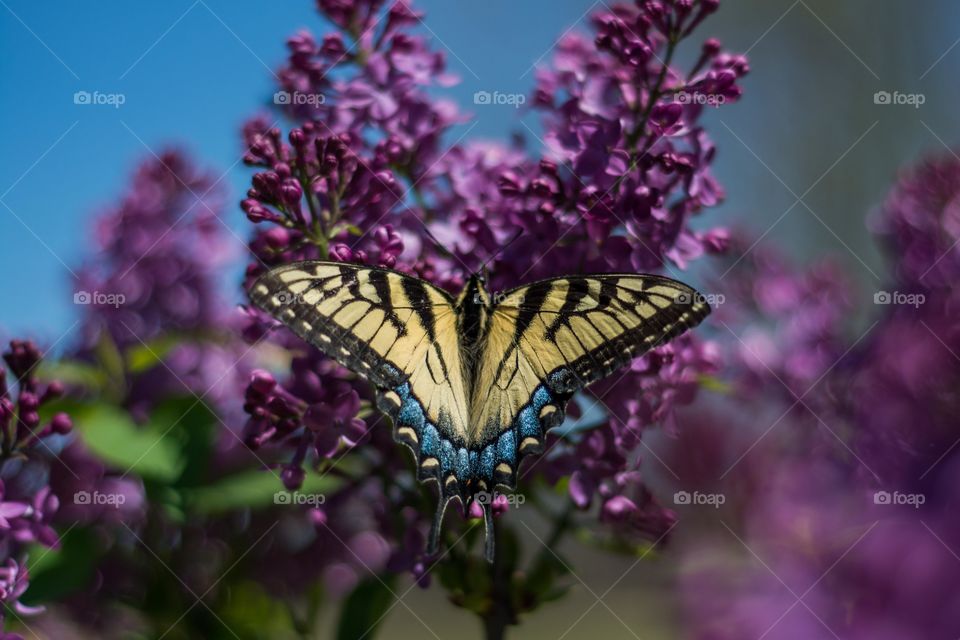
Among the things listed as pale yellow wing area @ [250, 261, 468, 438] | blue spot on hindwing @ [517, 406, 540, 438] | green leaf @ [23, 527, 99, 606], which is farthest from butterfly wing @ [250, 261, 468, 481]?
green leaf @ [23, 527, 99, 606]

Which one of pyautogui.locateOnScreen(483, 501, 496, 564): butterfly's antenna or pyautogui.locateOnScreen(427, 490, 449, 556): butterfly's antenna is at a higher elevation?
pyautogui.locateOnScreen(483, 501, 496, 564): butterfly's antenna

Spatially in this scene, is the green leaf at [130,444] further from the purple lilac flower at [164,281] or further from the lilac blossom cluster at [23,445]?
the purple lilac flower at [164,281]

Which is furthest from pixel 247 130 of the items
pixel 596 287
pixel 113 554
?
pixel 113 554

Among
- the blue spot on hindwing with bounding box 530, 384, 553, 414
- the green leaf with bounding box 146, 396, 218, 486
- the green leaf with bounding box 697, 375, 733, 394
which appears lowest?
the green leaf with bounding box 146, 396, 218, 486

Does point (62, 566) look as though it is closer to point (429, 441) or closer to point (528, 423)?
point (429, 441)

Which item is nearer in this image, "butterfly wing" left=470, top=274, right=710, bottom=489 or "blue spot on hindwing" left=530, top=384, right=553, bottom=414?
"butterfly wing" left=470, top=274, right=710, bottom=489

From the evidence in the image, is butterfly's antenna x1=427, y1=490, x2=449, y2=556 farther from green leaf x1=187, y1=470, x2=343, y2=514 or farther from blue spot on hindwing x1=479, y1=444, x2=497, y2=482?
green leaf x1=187, y1=470, x2=343, y2=514

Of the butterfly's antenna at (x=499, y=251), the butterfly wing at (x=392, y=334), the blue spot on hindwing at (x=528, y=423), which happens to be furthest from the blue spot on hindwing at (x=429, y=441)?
the butterfly's antenna at (x=499, y=251)

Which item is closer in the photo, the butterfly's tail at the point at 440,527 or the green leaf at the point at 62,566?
the butterfly's tail at the point at 440,527
